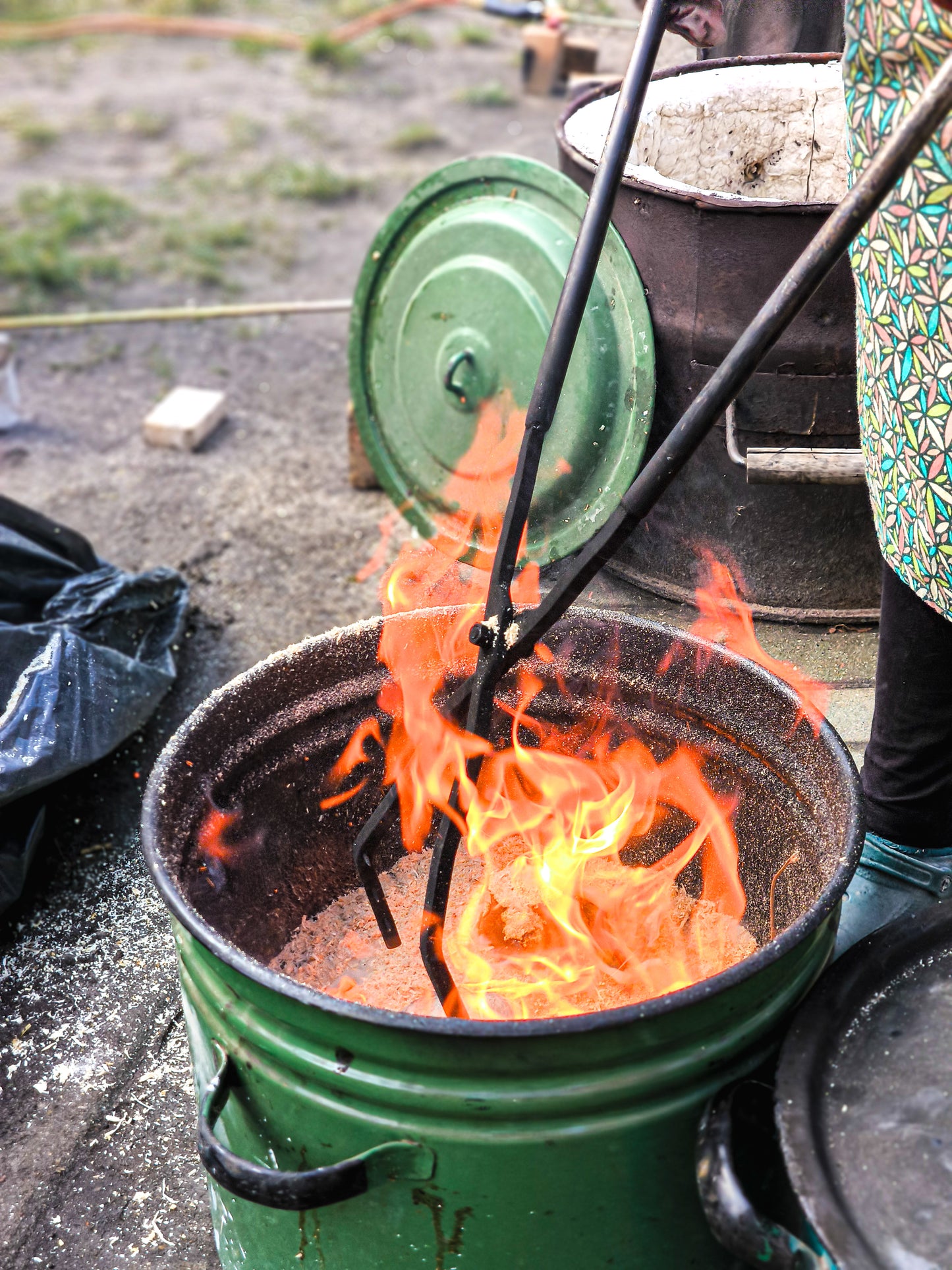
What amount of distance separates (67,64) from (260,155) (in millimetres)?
2753

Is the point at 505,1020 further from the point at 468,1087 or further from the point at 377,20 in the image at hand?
the point at 377,20

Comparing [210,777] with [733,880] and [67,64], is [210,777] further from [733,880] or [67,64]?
[67,64]

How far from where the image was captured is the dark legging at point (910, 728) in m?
1.67

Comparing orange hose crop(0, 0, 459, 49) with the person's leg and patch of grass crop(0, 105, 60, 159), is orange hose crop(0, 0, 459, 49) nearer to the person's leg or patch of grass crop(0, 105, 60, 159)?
patch of grass crop(0, 105, 60, 159)

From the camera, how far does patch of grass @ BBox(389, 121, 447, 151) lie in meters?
6.78

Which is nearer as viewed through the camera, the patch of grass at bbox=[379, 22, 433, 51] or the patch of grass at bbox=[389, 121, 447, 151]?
the patch of grass at bbox=[389, 121, 447, 151]

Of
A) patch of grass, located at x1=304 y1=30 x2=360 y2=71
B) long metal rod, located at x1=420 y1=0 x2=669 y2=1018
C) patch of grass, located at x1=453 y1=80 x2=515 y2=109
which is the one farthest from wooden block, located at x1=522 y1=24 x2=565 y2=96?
long metal rod, located at x1=420 y1=0 x2=669 y2=1018

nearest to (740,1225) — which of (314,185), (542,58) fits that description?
(542,58)

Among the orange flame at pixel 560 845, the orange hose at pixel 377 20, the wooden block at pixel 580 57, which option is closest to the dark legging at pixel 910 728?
the orange flame at pixel 560 845

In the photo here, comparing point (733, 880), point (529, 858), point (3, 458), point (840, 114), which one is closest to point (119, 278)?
point (3, 458)

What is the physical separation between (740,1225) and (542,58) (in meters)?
5.77

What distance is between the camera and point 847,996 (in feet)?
4.15

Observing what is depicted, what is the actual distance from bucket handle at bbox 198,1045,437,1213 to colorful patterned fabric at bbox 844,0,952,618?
0.91m

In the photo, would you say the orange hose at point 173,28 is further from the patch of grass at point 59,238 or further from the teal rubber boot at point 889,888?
the teal rubber boot at point 889,888
